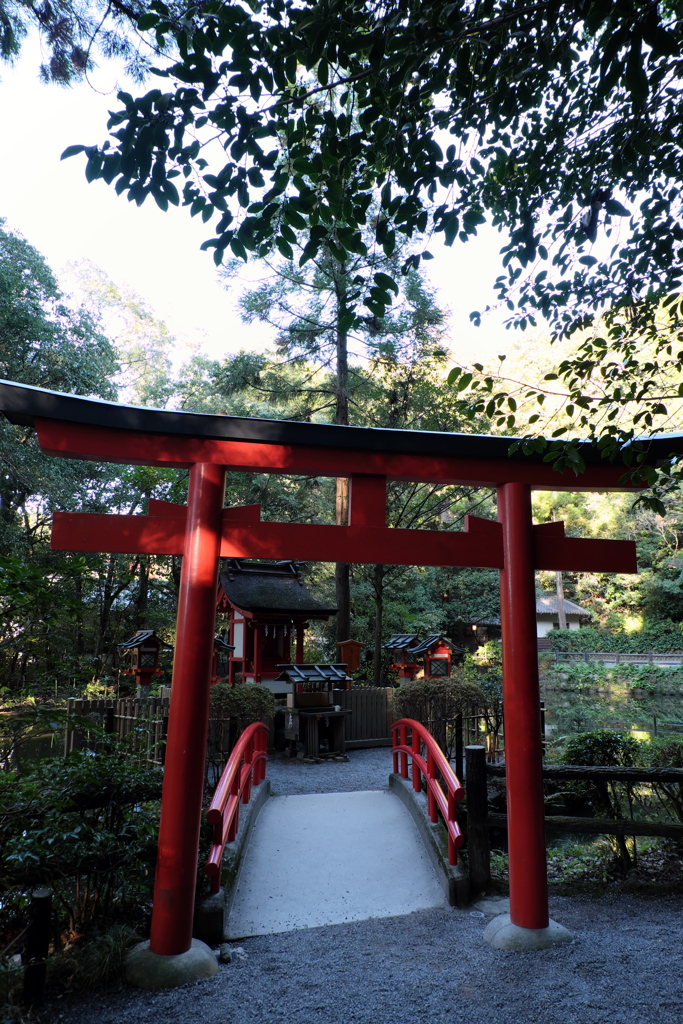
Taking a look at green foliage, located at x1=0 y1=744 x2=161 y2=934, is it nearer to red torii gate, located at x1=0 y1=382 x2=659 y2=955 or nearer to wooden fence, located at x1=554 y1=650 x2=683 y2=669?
red torii gate, located at x1=0 y1=382 x2=659 y2=955

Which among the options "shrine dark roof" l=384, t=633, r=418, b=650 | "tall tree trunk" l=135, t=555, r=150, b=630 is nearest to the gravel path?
"shrine dark roof" l=384, t=633, r=418, b=650

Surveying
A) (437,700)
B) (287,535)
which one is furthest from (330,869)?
(437,700)

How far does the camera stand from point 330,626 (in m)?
22.2

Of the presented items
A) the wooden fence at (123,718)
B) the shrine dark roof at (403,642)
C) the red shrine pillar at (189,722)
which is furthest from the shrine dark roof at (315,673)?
the red shrine pillar at (189,722)

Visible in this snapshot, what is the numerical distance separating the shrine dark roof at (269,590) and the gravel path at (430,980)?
29.6 ft

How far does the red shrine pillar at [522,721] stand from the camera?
165 inches

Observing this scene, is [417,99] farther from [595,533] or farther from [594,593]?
[594,593]

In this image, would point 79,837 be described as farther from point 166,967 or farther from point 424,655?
point 424,655

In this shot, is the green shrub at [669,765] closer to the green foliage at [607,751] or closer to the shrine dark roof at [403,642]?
the green foliage at [607,751]

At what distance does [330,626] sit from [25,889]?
61.0ft

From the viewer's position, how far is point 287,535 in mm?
4375

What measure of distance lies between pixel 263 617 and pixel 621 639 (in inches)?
820

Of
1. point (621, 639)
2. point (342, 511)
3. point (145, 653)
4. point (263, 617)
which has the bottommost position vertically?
point (145, 653)

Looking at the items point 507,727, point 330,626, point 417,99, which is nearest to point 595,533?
point 330,626
